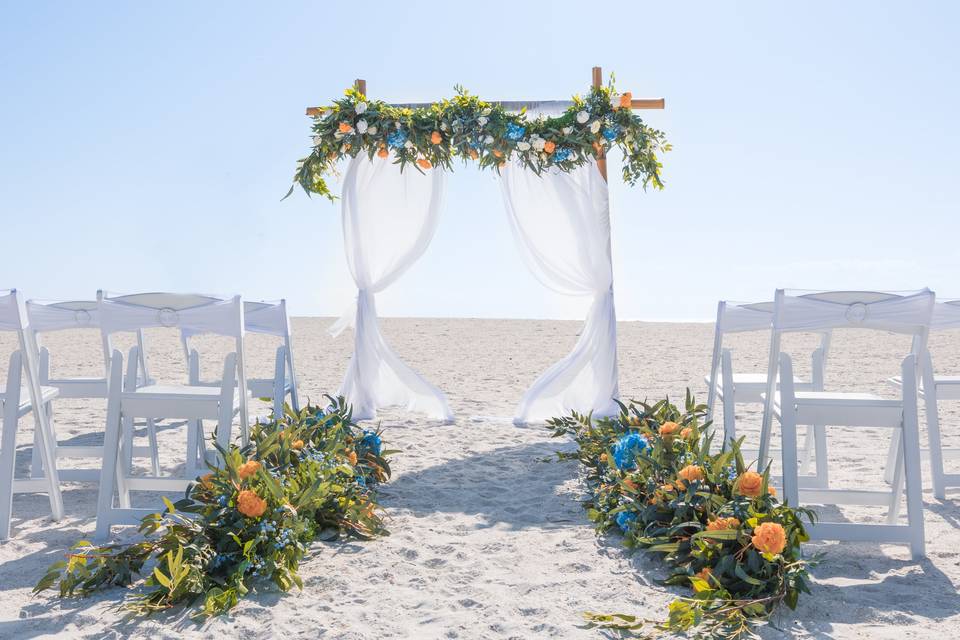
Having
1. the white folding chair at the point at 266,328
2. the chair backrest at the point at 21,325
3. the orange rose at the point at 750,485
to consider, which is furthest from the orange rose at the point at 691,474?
the chair backrest at the point at 21,325

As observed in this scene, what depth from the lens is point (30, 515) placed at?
360 cm

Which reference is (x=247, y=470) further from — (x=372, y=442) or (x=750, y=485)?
(x=750, y=485)

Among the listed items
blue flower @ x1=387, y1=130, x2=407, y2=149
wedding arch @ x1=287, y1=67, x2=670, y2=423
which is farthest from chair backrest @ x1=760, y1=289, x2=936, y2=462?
blue flower @ x1=387, y1=130, x2=407, y2=149

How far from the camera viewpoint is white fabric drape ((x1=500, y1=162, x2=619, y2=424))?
5.66 meters

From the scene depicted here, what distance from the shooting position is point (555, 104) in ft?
18.5

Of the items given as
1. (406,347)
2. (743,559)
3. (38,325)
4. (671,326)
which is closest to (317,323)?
(406,347)

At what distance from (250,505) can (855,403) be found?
88.1 inches

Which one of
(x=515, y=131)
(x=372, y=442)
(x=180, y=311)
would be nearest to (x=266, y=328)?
(x=372, y=442)

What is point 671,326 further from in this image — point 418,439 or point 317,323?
point 418,439

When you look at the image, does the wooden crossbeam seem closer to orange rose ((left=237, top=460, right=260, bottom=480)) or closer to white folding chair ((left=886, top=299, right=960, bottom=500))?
white folding chair ((left=886, top=299, right=960, bottom=500))

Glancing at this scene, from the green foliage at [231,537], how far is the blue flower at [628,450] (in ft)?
3.51

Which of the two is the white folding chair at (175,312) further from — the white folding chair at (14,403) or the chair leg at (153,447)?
the chair leg at (153,447)

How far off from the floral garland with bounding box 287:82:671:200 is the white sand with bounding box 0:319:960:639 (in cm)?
197

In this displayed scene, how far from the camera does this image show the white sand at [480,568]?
232 cm
